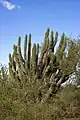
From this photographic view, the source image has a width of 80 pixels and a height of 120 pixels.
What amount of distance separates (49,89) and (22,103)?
8.76 m

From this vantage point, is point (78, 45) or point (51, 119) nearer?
point (51, 119)

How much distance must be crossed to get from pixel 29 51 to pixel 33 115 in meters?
9.63

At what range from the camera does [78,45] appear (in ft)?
60.7

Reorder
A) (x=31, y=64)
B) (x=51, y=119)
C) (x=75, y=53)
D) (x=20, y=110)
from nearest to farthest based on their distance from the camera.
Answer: (x=20, y=110) < (x=51, y=119) < (x=75, y=53) < (x=31, y=64)

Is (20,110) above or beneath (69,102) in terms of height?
beneath

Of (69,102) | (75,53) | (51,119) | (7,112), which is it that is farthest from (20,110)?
(69,102)

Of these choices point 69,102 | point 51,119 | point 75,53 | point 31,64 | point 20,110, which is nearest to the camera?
point 20,110

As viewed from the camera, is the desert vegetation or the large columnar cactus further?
the large columnar cactus

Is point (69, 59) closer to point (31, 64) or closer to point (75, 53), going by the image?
point (75, 53)

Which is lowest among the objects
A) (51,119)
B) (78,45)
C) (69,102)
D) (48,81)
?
(51,119)

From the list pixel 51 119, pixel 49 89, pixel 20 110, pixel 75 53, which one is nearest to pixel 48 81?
pixel 49 89

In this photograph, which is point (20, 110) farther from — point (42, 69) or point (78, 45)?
point (42, 69)

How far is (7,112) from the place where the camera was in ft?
37.7

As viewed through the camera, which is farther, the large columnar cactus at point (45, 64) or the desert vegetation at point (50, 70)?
the large columnar cactus at point (45, 64)
